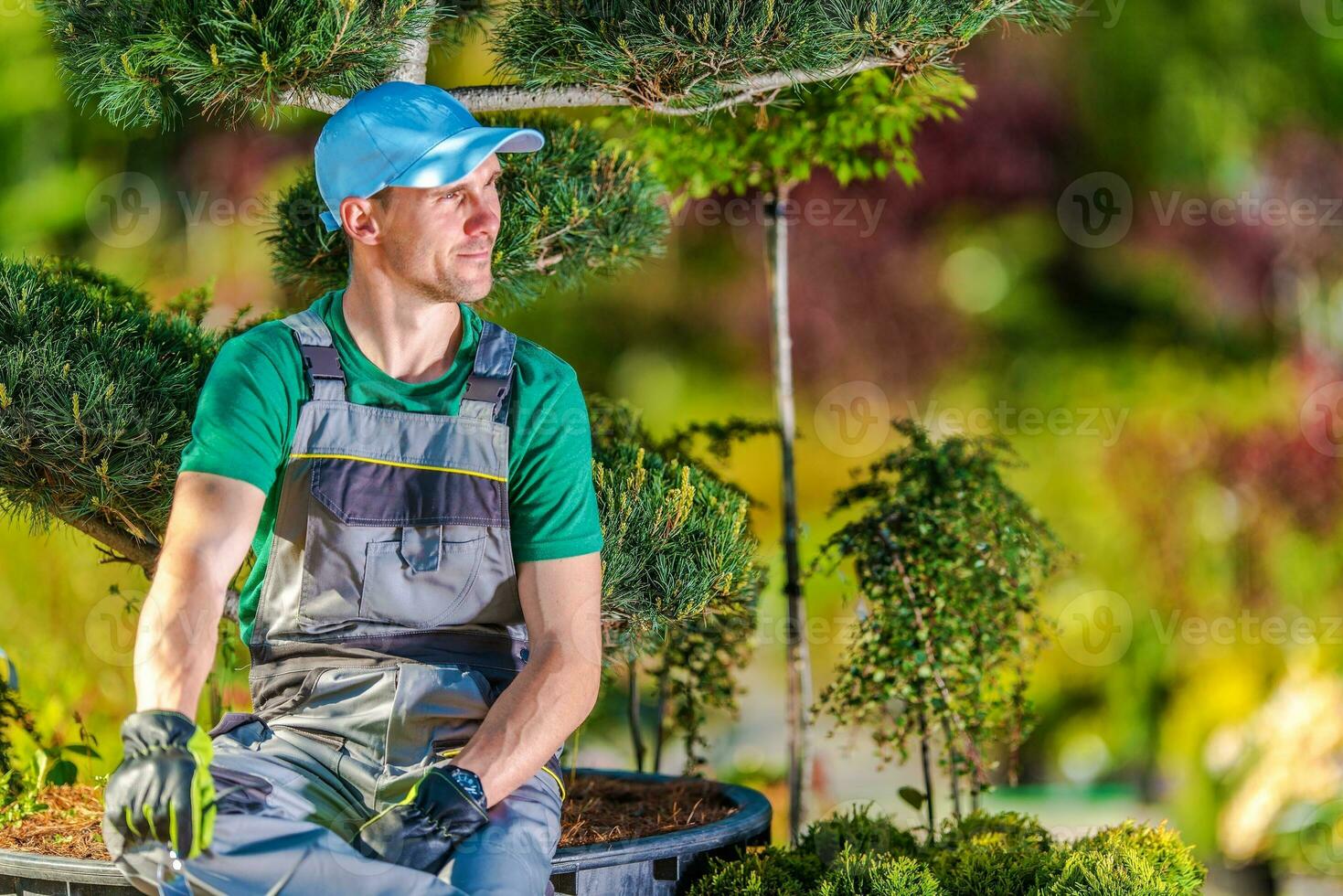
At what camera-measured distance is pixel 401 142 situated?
135 centimetres

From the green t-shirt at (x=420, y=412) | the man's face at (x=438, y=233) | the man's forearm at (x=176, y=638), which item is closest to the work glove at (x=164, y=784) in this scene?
the man's forearm at (x=176, y=638)

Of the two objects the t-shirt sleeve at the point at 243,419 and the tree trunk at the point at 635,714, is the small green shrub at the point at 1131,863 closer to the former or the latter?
the tree trunk at the point at 635,714

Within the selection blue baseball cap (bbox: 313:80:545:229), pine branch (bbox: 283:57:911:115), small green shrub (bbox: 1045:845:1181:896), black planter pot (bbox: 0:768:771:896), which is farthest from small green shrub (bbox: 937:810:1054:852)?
blue baseball cap (bbox: 313:80:545:229)

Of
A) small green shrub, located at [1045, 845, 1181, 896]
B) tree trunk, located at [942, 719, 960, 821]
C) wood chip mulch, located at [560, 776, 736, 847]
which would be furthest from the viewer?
tree trunk, located at [942, 719, 960, 821]

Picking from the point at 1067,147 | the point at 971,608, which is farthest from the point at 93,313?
the point at 1067,147

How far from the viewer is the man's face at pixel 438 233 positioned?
137cm

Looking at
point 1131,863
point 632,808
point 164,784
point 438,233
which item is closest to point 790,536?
point 632,808

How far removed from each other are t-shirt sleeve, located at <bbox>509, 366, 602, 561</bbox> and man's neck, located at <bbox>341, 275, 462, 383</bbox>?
0.41 ft

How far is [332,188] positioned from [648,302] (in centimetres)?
422

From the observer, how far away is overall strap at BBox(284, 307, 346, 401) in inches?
53.3

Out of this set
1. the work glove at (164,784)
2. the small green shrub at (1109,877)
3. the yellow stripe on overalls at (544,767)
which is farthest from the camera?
the small green shrub at (1109,877)

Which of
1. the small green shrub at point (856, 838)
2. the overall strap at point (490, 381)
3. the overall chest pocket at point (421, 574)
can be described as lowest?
the small green shrub at point (856, 838)

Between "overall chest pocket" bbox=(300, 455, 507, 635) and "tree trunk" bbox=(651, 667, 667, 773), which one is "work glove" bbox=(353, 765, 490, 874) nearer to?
"overall chest pocket" bbox=(300, 455, 507, 635)

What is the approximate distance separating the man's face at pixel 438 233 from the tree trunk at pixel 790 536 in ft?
2.85
